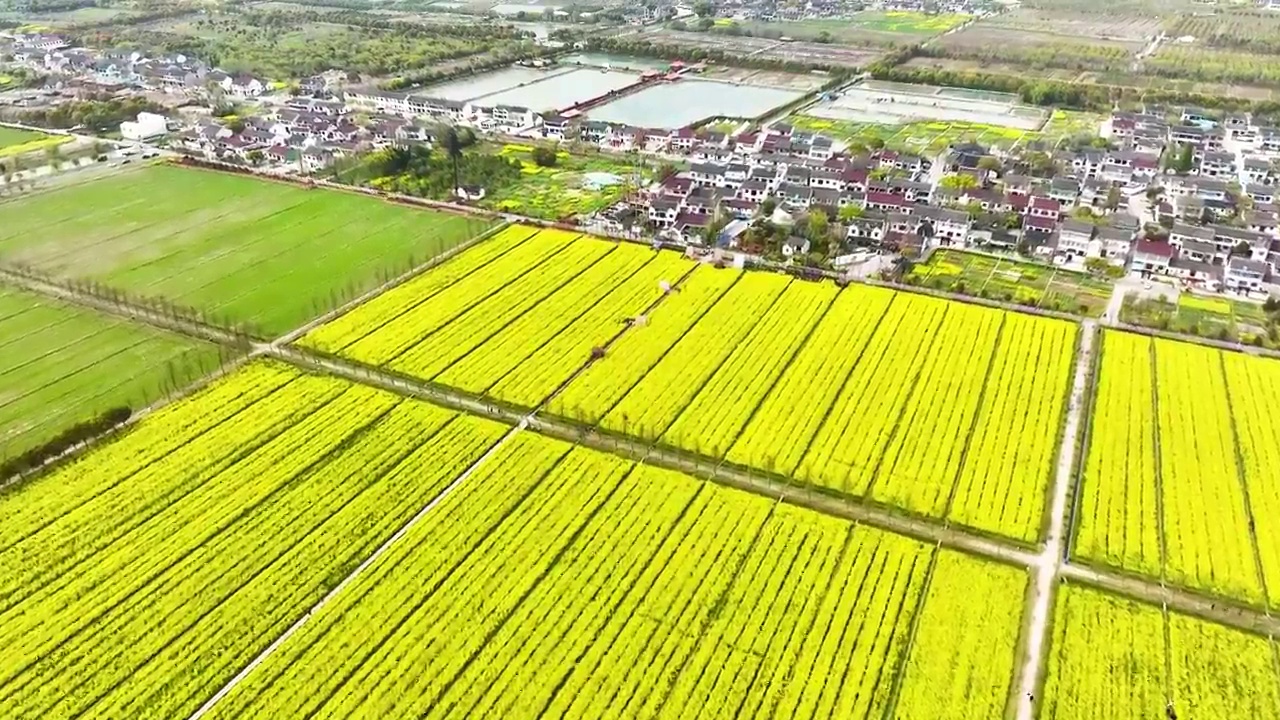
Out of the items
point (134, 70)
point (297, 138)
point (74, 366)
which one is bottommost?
point (74, 366)

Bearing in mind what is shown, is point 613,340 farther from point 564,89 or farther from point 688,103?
point 564,89

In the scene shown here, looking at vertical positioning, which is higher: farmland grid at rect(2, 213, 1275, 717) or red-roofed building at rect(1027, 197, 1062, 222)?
red-roofed building at rect(1027, 197, 1062, 222)

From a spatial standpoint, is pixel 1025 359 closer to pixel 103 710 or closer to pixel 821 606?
pixel 821 606

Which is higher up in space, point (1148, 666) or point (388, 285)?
point (388, 285)

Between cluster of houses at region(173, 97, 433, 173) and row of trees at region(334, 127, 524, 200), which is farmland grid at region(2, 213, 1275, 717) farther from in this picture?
cluster of houses at region(173, 97, 433, 173)

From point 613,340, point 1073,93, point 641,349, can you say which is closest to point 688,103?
point 1073,93

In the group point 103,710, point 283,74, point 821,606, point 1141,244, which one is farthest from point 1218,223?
point 283,74

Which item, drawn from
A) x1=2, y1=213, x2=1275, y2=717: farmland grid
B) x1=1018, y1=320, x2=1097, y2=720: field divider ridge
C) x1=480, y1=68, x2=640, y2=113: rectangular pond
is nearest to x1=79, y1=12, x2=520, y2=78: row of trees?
x1=480, y1=68, x2=640, y2=113: rectangular pond
